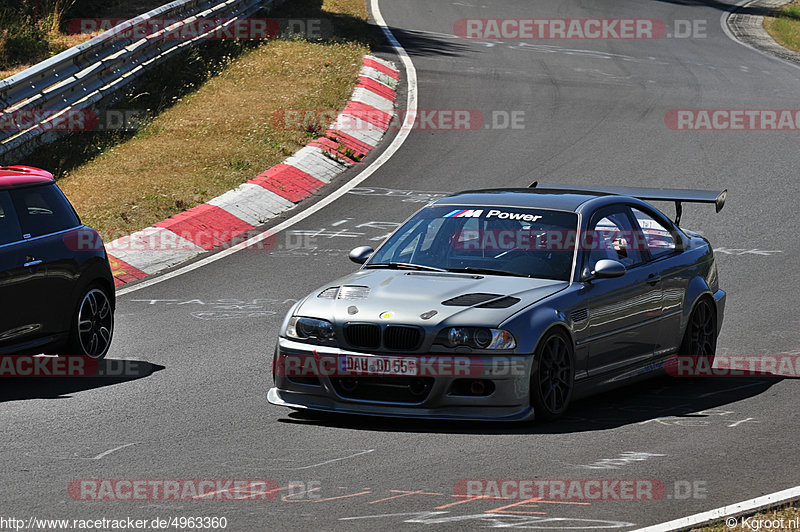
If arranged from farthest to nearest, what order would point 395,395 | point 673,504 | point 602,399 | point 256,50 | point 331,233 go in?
point 256,50 < point 331,233 < point 602,399 < point 395,395 < point 673,504

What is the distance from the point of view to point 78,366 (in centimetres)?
1037

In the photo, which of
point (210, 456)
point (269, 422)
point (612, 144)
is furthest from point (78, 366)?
point (612, 144)

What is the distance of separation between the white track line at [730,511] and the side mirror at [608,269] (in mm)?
2443

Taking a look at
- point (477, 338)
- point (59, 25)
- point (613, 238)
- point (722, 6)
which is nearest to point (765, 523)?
point (477, 338)

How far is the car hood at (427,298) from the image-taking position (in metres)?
7.99

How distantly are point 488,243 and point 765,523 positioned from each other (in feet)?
11.9

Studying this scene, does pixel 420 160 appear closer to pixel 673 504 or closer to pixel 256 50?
pixel 256 50

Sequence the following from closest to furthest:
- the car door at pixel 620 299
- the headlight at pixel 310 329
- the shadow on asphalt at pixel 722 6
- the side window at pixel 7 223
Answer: the headlight at pixel 310 329 → the car door at pixel 620 299 → the side window at pixel 7 223 → the shadow on asphalt at pixel 722 6

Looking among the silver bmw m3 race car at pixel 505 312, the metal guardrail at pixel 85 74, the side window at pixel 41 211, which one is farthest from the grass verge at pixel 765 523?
the metal guardrail at pixel 85 74

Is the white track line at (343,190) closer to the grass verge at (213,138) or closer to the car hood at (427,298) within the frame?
the grass verge at (213,138)

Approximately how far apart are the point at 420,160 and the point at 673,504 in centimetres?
1306

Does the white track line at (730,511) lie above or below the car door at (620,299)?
below

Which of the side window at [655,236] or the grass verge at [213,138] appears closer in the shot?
the side window at [655,236]

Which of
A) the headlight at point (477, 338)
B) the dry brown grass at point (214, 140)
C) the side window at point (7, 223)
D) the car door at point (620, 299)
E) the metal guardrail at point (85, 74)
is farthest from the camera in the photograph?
the metal guardrail at point (85, 74)
